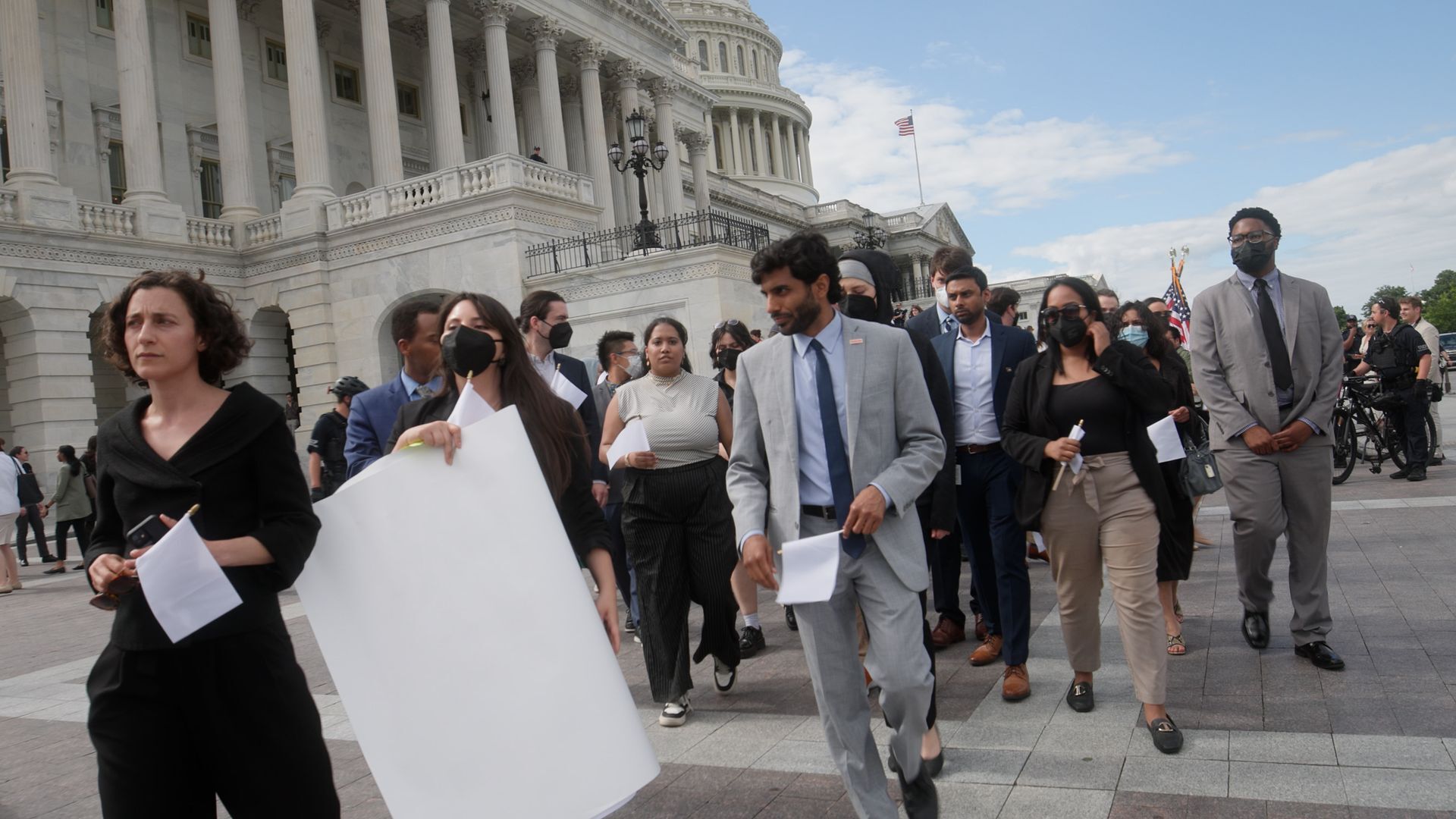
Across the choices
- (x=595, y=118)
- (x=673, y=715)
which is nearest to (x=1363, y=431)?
(x=673, y=715)

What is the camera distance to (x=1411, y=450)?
1200 cm

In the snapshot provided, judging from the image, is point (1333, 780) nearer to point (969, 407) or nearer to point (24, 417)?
point (969, 407)

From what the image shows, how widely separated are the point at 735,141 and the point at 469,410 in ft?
291

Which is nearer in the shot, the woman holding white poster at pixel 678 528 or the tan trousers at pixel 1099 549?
the tan trousers at pixel 1099 549

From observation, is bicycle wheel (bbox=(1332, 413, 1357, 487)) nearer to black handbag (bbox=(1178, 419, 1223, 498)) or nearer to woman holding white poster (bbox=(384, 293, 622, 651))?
black handbag (bbox=(1178, 419, 1223, 498))

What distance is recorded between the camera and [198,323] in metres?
2.90

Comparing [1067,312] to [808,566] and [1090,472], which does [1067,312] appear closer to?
[1090,472]

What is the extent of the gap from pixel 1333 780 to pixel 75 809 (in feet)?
17.5

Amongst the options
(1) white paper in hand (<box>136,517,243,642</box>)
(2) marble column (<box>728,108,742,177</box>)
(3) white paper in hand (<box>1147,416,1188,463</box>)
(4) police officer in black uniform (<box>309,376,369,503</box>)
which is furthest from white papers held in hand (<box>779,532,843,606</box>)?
(2) marble column (<box>728,108,742,177</box>)

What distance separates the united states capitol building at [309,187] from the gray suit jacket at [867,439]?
1612 centimetres

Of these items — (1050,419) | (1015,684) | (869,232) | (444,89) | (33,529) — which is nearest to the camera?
(1050,419)

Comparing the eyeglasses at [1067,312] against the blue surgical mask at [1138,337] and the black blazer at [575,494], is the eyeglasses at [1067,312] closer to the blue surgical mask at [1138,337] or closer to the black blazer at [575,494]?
the blue surgical mask at [1138,337]

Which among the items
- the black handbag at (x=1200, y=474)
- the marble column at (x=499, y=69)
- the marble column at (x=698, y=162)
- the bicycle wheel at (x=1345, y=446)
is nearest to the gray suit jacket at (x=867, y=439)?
the black handbag at (x=1200, y=474)

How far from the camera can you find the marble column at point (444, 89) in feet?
93.2
